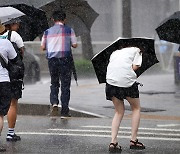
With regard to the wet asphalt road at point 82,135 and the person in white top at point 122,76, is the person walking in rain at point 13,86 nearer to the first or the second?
the wet asphalt road at point 82,135

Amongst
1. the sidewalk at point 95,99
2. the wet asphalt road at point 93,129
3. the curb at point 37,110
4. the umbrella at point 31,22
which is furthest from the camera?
the sidewalk at point 95,99

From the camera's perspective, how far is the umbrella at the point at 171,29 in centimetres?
1311

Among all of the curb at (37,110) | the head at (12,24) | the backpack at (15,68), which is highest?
the head at (12,24)

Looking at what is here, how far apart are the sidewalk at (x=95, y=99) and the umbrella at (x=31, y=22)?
2.14 meters

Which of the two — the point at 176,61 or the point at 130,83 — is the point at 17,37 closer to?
the point at 130,83

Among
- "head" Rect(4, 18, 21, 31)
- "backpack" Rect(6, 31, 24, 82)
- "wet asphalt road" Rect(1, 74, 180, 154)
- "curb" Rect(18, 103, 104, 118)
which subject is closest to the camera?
"wet asphalt road" Rect(1, 74, 180, 154)

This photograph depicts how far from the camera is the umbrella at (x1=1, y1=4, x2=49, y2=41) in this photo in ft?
42.0

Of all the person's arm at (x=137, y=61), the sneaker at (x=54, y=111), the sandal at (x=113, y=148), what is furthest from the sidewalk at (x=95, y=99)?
the person's arm at (x=137, y=61)

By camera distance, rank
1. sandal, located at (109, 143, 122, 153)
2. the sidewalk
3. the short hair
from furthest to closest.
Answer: the sidewalk < the short hair < sandal, located at (109, 143, 122, 153)

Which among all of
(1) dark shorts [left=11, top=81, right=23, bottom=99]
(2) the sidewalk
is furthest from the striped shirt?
(1) dark shorts [left=11, top=81, right=23, bottom=99]

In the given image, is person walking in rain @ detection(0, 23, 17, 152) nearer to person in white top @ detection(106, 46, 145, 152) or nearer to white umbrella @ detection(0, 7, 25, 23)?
white umbrella @ detection(0, 7, 25, 23)

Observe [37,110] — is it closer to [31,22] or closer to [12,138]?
[31,22]

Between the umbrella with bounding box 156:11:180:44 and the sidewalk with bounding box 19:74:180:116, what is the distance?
1904 millimetres

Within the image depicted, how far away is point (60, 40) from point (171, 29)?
6.69ft
